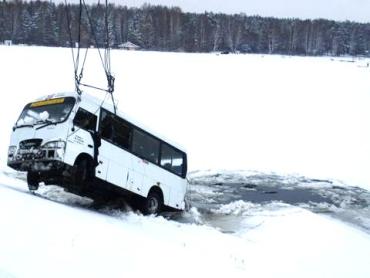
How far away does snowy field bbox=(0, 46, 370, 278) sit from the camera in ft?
30.4

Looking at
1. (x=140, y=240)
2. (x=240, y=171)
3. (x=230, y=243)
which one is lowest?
(x=240, y=171)

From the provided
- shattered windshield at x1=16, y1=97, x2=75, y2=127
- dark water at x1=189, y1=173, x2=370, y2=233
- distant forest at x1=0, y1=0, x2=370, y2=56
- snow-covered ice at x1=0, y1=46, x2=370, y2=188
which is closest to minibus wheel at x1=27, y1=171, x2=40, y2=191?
shattered windshield at x1=16, y1=97, x2=75, y2=127

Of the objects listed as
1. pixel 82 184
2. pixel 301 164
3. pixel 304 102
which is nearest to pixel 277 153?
pixel 301 164

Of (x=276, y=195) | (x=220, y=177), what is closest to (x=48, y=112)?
(x=276, y=195)

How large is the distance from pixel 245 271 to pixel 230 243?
3047 mm

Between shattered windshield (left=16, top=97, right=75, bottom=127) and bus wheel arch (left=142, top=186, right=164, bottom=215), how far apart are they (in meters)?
4.43

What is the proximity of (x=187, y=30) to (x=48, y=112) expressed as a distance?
142536 mm

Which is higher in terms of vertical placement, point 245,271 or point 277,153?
point 245,271

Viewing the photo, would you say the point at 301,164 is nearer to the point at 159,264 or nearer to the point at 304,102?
the point at 304,102

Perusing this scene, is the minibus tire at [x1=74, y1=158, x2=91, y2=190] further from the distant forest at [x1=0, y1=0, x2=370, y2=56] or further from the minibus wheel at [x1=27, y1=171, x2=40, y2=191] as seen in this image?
the distant forest at [x1=0, y1=0, x2=370, y2=56]

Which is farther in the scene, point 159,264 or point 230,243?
point 230,243

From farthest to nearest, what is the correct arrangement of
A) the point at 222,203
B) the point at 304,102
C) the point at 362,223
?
the point at 304,102
the point at 222,203
the point at 362,223

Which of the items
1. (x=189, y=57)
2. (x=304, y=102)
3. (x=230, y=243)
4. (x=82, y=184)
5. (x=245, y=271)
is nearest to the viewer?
(x=245, y=271)

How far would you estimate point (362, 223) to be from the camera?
64.3ft
